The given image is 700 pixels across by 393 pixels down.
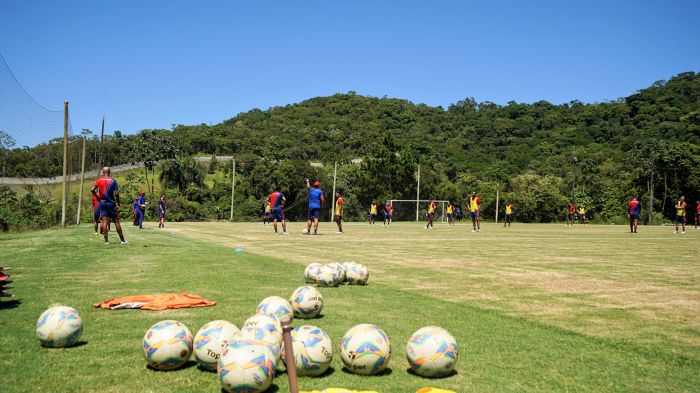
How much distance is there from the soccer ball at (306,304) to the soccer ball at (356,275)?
3.18m

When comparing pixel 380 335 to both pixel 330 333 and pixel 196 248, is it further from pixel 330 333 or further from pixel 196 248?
pixel 196 248

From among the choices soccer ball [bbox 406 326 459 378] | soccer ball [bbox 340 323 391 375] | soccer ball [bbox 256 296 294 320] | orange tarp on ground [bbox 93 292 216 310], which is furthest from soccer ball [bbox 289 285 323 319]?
soccer ball [bbox 406 326 459 378]

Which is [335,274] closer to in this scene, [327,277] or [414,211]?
[327,277]

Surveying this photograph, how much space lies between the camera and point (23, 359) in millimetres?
5316

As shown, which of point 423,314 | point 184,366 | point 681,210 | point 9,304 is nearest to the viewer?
point 184,366

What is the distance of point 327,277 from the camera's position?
10.3m

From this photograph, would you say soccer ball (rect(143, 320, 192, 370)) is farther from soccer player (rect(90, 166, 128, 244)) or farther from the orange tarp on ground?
soccer player (rect(90, 166, 128, 244))

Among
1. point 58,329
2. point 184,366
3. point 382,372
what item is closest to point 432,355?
point 382,372

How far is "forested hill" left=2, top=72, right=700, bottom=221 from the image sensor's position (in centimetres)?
7494

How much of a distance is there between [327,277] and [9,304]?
4797 mm

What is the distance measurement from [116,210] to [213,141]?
323 feet

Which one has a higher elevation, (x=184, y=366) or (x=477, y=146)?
(x=477, y=146)

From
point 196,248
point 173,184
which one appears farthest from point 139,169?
point 196,248

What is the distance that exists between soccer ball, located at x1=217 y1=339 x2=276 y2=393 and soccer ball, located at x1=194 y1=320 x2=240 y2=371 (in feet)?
1.98
